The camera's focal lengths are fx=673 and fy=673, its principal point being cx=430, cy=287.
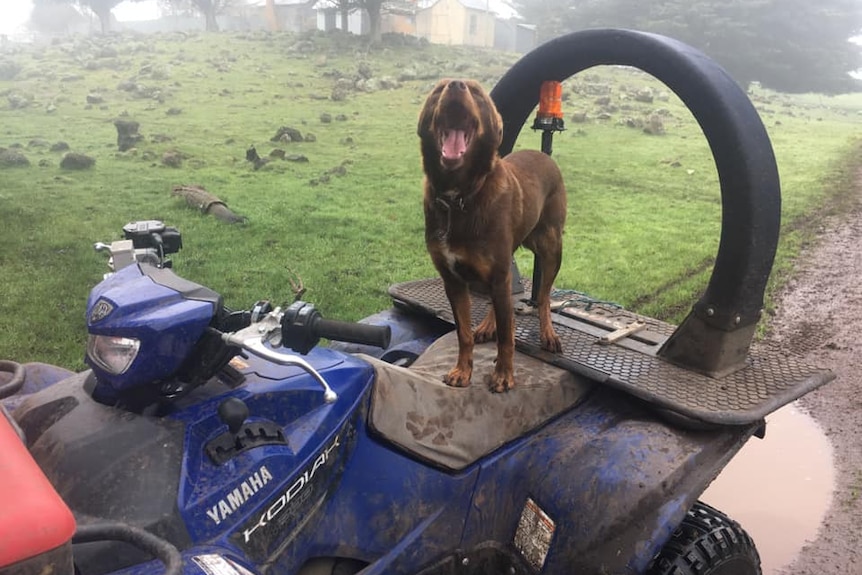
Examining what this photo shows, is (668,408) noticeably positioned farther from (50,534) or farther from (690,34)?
(690,34)

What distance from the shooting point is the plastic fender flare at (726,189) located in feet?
8.48

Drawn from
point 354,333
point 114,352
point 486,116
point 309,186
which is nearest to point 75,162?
point 309,186

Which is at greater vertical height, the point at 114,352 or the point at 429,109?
the point at 429,109

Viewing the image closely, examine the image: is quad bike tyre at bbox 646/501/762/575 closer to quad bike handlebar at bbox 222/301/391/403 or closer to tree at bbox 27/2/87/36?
quad bike handlebar at bbox 222/301/391/403

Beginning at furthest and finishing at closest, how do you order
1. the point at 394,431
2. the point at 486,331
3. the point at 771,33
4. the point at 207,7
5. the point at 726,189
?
the point at 207,7 → the point at 771,33 → the point at 486,331 → the point at 726,189 → the point at 394,431

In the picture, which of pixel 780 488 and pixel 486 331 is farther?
pixel 780 488

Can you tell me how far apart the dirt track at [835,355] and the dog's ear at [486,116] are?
270 cm

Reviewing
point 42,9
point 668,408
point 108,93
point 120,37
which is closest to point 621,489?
point 668,408

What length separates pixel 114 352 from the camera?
1690 mm

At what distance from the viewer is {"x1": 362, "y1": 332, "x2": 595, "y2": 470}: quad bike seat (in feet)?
7.82

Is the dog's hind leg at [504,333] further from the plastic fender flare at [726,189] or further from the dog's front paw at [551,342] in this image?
the plastic fender flare at [726,189]

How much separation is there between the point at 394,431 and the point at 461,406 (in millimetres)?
376

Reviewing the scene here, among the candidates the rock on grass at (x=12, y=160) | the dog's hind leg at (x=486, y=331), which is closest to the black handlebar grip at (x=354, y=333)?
the dog's hind leg at (x=486, y=331)

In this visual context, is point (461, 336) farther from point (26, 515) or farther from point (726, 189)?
point (26, 515)
